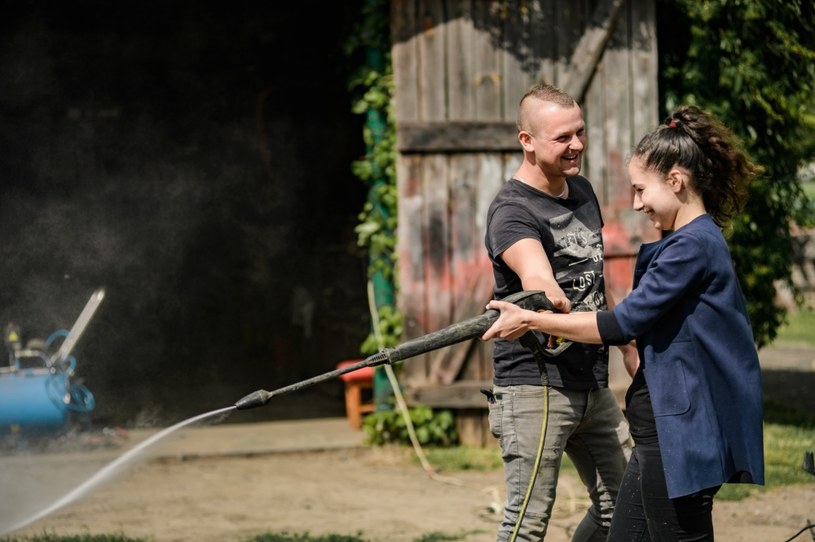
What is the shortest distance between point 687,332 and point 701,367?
0.33 ft

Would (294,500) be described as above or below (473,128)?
below

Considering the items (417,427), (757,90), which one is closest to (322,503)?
(417,427)

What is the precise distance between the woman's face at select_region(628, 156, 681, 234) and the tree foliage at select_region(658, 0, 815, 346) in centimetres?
394

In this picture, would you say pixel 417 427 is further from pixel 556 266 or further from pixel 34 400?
pixel 556 266

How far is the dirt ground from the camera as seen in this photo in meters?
5.24

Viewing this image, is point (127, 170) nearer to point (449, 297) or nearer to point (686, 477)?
point (449, 297)

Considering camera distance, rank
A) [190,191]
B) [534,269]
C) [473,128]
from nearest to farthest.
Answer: [534,269]
[473,128]
[190,191]

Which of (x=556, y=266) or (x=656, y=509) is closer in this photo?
(x=656, y=509)

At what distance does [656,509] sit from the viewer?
119 inches

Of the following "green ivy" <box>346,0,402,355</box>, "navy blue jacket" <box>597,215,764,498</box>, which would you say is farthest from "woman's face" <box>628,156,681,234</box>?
"green ivy" <box>346,0,402,355</box>

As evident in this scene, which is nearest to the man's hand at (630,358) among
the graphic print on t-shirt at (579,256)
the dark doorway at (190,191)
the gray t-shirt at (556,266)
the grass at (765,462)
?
the gray t-shirt at (556,266)

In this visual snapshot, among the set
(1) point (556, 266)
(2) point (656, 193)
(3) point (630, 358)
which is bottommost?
(3) point (630, 358)

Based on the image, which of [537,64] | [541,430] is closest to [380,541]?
[541,430]

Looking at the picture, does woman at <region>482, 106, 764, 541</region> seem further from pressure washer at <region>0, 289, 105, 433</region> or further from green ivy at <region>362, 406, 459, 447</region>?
pressure washer at <region>0, 289, 105, 433</region>
